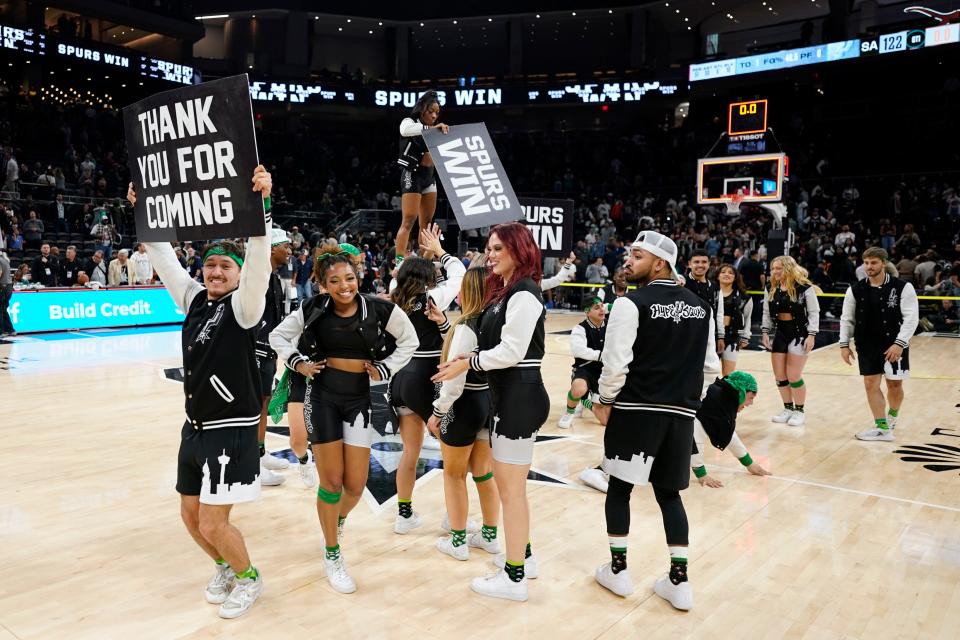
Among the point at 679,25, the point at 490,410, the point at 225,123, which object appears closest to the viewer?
the point at 225,123

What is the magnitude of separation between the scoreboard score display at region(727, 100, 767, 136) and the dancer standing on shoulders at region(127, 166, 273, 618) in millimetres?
17235

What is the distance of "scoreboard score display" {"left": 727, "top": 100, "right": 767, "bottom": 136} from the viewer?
58.5 feet

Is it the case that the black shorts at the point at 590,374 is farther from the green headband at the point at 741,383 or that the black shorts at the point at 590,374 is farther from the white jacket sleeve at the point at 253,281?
the white jacket sleeve at the point at 253,281

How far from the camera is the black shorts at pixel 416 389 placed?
4.28 metres

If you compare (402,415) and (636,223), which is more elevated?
(636,223)

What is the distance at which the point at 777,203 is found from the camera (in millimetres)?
17938

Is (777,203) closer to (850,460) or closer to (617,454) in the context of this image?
(850,460)

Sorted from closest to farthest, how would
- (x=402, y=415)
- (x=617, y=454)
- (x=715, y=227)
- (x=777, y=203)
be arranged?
(x=617, y=454) < (x=402, y=415) < (x=777, y=203) < (x=715, y=227)

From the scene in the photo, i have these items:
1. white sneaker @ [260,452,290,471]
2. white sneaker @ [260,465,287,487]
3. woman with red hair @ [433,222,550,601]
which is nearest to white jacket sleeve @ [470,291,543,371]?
woman with red hair @ [433,222,550,601]

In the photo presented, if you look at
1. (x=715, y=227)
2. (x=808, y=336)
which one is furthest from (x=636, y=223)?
(x=808, y=336)

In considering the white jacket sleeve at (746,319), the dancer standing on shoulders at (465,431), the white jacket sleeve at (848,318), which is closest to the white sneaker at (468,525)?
the dancer standing on shoulders at (465,431)

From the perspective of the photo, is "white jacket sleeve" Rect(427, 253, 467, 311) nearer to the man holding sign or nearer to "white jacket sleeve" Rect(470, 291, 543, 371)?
"white jacket sleeve" Rect(470, 291, 543, 371)

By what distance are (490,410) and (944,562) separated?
2612 millimetres

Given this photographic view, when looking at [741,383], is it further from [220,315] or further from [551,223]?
[220,315]
